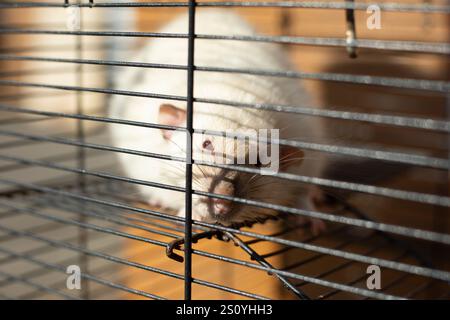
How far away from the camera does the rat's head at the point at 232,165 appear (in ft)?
3.07

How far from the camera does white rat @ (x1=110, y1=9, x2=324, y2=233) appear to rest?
38.3 inches

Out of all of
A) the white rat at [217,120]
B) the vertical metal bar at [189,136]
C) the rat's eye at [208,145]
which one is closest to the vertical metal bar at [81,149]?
the white rat at [217,120]

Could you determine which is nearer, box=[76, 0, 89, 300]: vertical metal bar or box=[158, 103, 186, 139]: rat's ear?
box=[158, 103, 186, 139]: rat's ear

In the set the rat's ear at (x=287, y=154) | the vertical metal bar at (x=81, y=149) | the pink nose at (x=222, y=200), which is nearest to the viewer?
the pink nose at (x=222, y=200)

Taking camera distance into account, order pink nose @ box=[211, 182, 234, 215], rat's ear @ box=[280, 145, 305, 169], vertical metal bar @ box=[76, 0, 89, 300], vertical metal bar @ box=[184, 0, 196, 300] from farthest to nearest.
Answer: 1. vertical metal bar @ box=[76, 0, 89, 300]
2. rat's ear @ box=[280, 145, 305, 169]
3. pink nose @ box=[211, 182, 234, 215]
4. vertical metal bar @ box=[184, 0, 196, 300]

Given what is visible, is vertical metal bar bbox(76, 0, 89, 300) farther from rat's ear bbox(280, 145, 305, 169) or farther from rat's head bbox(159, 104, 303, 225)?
rat's ear bbox(280, 145, 305, 169)

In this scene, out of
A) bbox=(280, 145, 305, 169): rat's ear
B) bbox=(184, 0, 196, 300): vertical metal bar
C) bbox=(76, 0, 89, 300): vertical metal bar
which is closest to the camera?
bbox=(184, 0, 196, 300): vertical metal bar

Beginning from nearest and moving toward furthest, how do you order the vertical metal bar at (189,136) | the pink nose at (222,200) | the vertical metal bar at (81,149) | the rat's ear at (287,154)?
the vertical metal bar at (189,136) → the pink nose at (222,200) → the rat's ear at (287,154) → the vertical metal bar at (81,149)

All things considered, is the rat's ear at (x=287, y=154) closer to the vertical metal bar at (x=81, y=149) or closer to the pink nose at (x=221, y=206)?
the pink nose at (x=221, y=206)

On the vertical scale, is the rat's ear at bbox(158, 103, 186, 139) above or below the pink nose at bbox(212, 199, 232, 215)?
above

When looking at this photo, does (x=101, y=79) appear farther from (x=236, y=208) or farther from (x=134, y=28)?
(x=236, y=208)

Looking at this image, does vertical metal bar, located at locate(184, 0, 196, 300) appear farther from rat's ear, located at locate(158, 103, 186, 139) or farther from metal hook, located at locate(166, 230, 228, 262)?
rat's ear, located at locate(158, 103, 186, 139)

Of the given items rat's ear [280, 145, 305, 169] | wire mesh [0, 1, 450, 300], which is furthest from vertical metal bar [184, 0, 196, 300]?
rat's ear [280, 145, 305, 169]
